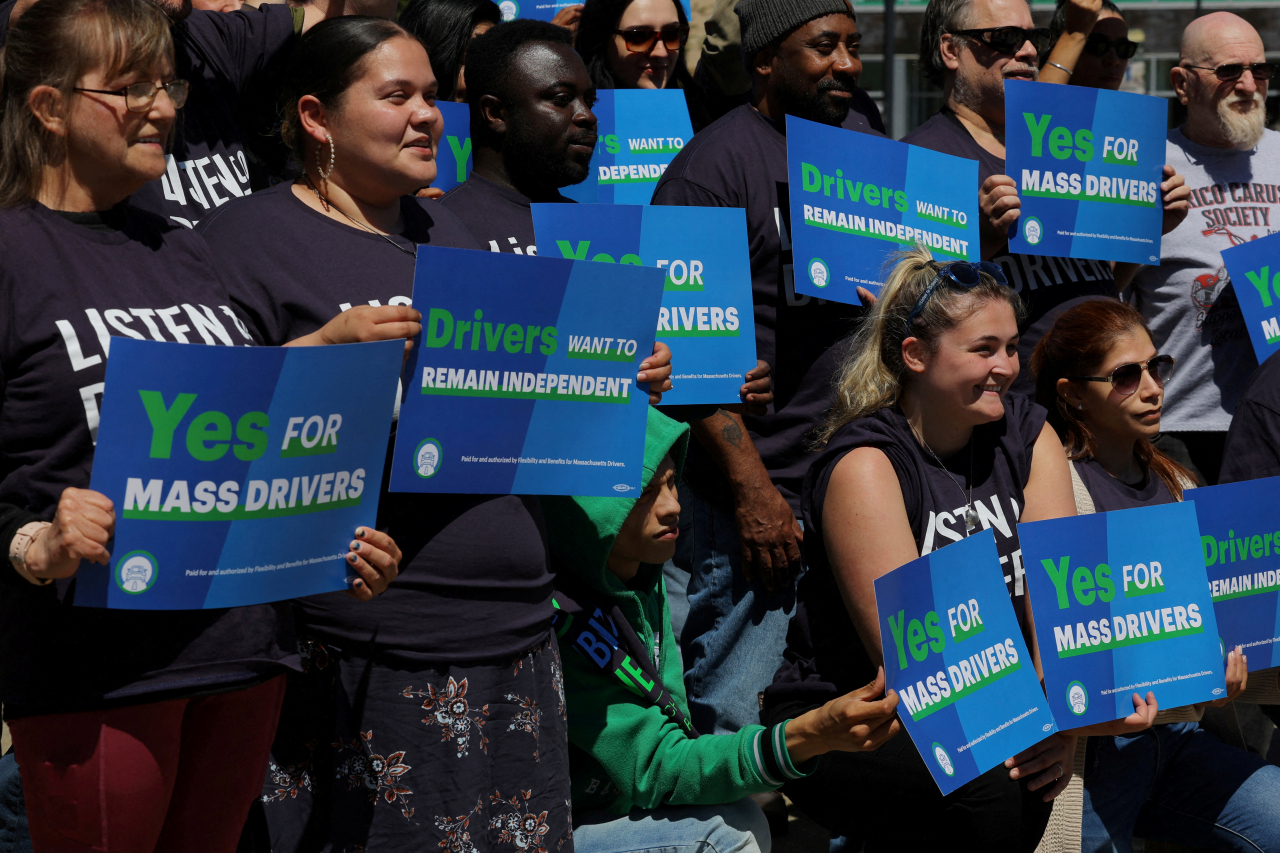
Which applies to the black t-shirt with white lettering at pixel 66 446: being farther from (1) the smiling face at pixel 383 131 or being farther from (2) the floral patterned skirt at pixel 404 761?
(1) the smiling face at pixel 383 131

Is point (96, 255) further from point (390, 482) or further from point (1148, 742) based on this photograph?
point (1148, 742)

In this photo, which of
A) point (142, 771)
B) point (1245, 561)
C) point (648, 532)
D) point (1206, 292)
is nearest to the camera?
point (142, 771)

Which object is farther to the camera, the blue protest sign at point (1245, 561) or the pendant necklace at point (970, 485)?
the blue protest sign at point (1245, 561)

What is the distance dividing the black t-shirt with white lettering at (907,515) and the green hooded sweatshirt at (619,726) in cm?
24

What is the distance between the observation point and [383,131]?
8.94 ft

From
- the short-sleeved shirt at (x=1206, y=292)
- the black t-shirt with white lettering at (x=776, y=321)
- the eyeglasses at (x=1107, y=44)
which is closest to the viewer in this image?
the black t-shirt with white lettering at (x=776, y=321)

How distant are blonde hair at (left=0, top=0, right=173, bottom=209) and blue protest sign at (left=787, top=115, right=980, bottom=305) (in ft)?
6.18

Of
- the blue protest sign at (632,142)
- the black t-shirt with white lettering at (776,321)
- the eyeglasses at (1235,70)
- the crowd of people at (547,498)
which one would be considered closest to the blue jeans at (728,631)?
the crowd of people at (547,498)

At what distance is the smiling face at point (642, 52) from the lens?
4781mm

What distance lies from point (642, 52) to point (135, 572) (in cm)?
322

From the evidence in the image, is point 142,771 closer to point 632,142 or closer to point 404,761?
point 404,761

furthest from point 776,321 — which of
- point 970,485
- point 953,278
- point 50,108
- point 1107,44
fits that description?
point 1107,44

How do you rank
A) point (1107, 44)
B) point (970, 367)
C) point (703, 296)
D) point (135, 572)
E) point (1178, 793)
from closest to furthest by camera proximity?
1. point (135, 572)
2. point (970, 367)
3. point (703, 296)
4. point (1178, 793)
5. point (1107, 44)

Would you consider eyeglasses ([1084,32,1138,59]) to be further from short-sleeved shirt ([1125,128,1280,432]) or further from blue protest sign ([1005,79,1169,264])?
blue protest sign ([1005,79,1169,264])
